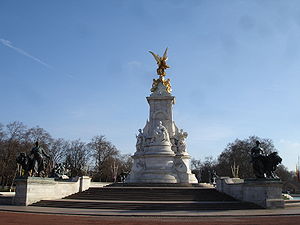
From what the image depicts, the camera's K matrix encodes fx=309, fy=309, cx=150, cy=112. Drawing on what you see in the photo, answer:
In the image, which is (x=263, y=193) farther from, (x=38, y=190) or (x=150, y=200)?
(x=38, y=190)

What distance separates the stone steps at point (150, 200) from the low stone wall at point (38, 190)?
84 cm

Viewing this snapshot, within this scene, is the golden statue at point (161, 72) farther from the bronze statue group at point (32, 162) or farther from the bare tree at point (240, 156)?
the bare tree at point (240, 156)

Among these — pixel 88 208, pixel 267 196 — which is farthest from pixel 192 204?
pixel 88 208

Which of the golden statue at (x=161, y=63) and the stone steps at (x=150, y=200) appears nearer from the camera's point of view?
the stone steps at (x=150, y=200)

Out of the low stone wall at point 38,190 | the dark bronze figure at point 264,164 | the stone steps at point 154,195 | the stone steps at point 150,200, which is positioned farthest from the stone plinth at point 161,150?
the dark bronze figure at point 264,164

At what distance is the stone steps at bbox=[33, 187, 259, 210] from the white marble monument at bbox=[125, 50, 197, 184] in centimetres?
920

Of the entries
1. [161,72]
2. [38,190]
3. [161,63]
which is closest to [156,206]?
[38,190]

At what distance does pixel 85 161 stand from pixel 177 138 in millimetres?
39504

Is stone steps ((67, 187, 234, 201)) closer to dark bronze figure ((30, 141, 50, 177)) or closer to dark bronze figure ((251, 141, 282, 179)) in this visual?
dark bronze figure ((30, 141, 50, 177))

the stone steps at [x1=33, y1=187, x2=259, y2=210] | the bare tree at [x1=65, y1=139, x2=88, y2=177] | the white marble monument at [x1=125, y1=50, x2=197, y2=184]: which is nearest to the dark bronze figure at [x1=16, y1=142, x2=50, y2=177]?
the stone steps at [x1=33, y1=187, x2=259, y2=210]

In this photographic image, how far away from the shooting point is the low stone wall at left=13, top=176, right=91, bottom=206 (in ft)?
74.5

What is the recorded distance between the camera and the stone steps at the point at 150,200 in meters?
20.0

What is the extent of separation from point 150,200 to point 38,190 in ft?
28.2

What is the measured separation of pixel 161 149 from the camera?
37.1m
